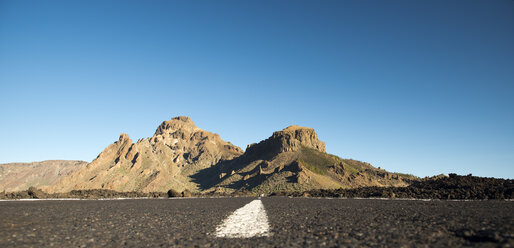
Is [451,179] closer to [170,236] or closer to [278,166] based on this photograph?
[170,236]

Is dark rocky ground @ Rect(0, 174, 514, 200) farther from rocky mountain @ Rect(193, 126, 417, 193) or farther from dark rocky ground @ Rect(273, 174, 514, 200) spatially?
rocky mountain @ Rect(193, 126, 417, 193)

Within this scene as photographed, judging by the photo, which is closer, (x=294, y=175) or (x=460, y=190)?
(x=460, y=190)

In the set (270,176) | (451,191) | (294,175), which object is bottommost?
(270,176)

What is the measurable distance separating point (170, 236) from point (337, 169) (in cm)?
15004

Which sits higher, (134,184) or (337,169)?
(337,169)

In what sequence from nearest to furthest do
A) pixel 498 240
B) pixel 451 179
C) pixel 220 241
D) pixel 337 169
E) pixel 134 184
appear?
Answer: pixel 498 240 → pixel 220 241 → pixel 451 179 → pixel 337 169 → pixel 134 184

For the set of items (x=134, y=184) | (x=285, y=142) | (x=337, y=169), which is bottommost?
(x=134, y=184)

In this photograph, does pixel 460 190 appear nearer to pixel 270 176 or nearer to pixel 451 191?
pixel 451 191

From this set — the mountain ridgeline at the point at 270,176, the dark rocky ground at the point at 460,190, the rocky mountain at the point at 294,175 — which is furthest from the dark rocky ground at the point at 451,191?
the mountain ridgeline at the point at 270,176

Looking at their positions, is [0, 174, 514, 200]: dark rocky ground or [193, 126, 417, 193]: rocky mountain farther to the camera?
[193, 126, 417, 193]: rocky mountain

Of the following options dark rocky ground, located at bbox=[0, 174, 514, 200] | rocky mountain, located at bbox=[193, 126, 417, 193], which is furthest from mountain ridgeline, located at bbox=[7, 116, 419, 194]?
dark rocky ground, located at bbox=[0, 174, 514, 200]

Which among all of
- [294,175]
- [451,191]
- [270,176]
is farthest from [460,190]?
[270,176]

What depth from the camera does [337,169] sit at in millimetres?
146250

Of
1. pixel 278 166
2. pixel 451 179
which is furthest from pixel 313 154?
pixel 451 179
